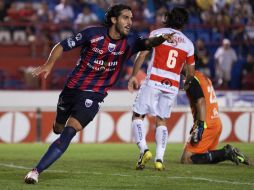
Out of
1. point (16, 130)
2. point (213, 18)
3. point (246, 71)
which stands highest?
point (213, 18)

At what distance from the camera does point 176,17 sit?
10.5 meters

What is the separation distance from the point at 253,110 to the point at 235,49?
12.9ft

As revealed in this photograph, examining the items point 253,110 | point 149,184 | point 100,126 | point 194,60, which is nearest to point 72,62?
point 100,126

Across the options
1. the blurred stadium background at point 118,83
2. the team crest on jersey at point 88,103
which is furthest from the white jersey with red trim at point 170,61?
the blurred stadium background at point 118,83

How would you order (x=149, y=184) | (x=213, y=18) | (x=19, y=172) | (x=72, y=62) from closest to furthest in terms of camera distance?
(x=149, y=184)
(x=19, y=172)
(x=72, y=62)
(x=213, y=18)

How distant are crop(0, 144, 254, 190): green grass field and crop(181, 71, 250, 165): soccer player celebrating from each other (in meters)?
0.16

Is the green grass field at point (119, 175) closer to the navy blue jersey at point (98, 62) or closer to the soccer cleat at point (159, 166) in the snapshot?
the soccer cleat at point (159, 166)

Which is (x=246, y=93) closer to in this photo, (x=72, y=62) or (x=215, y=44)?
(x=215, y=44)

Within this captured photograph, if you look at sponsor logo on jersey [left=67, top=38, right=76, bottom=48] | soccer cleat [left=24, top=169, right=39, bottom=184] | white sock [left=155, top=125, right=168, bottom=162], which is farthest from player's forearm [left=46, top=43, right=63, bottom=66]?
white sock [left=155, top=125, right=168, bottom=162]

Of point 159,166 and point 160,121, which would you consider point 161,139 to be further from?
point 159,166

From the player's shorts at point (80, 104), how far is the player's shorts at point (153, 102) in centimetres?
111

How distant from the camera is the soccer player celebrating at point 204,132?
1104 cm

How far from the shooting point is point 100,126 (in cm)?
1889

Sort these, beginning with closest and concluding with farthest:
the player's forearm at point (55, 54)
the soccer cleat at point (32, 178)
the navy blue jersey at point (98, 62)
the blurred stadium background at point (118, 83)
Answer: the soccer cleat at point (32, 178)
the player's forearm at point (55, 54)
the navy blue jersey at point (98, 62)
the blurred stadium background at point (118, 83)
